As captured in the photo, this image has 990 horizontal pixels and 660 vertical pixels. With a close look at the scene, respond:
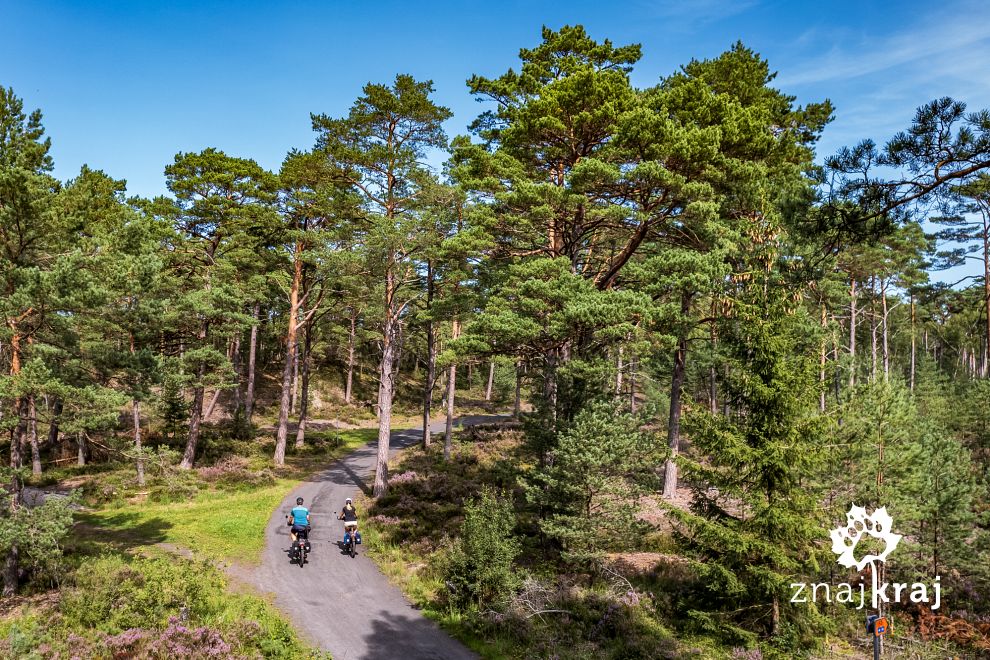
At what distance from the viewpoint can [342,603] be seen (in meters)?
14.8

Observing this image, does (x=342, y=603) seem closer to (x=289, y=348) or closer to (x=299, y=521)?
(x=299, y=521)

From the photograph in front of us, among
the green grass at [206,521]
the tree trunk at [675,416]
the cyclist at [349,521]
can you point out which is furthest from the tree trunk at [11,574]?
the tree trunk at [675,416]

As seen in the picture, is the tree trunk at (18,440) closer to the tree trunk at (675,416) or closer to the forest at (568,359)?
the forest at (568,359)

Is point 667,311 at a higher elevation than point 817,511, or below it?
higher

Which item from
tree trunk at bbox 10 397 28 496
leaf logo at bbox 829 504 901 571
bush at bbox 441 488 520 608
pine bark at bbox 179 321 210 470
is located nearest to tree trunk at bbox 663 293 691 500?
leaf logo at bbox 829 504 901 571

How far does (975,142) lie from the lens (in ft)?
24.8

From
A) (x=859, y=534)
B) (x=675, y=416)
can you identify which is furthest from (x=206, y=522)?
(x=859, y=534)

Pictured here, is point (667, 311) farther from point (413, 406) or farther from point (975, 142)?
point (413, 406)

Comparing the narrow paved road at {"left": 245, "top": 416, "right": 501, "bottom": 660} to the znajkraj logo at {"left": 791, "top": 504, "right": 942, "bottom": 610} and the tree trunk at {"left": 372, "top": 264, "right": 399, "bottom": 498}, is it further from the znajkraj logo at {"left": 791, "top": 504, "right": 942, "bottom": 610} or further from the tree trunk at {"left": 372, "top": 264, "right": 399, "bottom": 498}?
the znajkraj logo at {"left": 791, "top": 504, "right": 942, "bottom": 610}

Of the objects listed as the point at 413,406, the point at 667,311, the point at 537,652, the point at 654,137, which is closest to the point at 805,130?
the point at 654,137

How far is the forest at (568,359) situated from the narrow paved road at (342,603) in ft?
2.57

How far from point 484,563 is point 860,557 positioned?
11.9 meters

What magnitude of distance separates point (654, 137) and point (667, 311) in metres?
5.69

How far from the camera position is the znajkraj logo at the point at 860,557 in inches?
494
